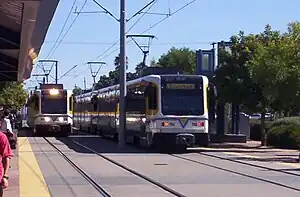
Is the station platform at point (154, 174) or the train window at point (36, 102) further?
the train window at point (36, 102)

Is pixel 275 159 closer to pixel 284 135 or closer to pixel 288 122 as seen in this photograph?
pixel 284 135

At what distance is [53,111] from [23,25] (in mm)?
34970

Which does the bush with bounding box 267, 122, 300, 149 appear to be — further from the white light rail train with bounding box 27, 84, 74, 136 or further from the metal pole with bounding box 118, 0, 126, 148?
the white light rail train with bounding box 27, 84, 74, 136

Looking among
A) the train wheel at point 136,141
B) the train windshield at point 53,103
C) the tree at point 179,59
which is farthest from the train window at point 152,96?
the tree at point 179,59

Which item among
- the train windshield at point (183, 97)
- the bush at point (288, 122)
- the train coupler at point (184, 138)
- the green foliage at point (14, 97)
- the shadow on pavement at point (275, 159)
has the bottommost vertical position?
the shadow on pavement at point (275, 159)

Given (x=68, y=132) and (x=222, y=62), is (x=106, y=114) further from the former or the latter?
(x=222, y=62)

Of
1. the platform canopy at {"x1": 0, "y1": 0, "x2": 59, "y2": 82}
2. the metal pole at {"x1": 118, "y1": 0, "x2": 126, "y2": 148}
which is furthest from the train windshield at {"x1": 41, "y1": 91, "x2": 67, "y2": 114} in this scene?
the platform canopy at {"x1": 0, "y1": 0, "x2": 59, "y2": 82}

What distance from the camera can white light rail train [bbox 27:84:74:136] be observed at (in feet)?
166

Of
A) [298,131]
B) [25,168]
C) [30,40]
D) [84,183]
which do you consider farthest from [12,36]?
[298,131]

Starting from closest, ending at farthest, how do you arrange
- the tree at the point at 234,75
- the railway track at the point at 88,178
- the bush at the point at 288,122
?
the railway track at the point at 88,178, the tree at the point at 234,75, the bush at the point at 288,122

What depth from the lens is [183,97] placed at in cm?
3309

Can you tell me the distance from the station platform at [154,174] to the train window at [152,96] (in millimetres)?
2057

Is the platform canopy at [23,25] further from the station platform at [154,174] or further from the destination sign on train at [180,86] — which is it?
the destination sign on train at [180,86]

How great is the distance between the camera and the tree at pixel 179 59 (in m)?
106
